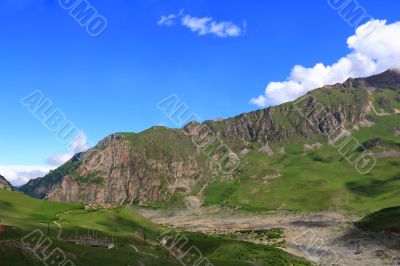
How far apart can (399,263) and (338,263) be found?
1738 centimetres

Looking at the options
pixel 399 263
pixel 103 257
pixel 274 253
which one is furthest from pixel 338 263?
pixel 103 257

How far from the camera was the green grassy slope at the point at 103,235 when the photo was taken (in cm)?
7212

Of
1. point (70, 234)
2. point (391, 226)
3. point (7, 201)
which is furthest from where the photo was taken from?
point (391, 226)

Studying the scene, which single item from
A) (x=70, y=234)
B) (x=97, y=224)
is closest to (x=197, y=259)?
(x=70, y=234)

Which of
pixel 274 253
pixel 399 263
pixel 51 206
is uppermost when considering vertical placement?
pixel 51 206

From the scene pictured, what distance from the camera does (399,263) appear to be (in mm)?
134500

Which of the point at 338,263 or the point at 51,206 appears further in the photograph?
the point at 51,206

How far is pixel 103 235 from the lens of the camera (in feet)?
424

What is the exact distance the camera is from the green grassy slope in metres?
72.1

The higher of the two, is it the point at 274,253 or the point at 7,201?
the point at 7,201

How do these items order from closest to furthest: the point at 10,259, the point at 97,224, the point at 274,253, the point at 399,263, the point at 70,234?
the point at 10,259, the point at 274,253, the point at 70,234, the point at 399,263, the point at 97,224

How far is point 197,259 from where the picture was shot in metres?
98.9

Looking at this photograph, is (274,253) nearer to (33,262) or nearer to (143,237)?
(143,237)

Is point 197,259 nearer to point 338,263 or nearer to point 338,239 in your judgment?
point 338,263
